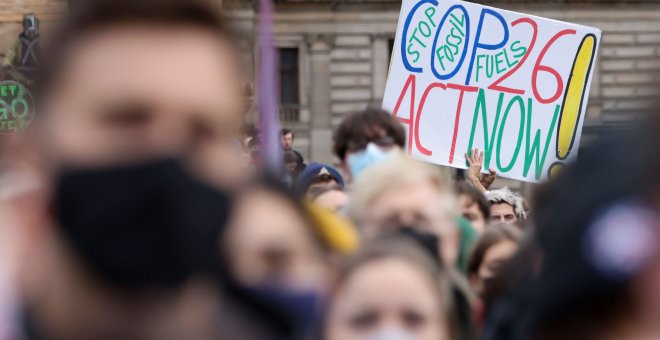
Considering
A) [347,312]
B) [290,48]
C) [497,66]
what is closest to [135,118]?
[347,312]

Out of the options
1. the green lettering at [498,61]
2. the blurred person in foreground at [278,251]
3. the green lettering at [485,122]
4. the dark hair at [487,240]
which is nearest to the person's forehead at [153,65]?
the blurred person in foreground at [278,251]

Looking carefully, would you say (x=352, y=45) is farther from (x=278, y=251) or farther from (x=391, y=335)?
(x=278, y=251)

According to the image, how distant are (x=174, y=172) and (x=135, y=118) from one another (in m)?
0.08

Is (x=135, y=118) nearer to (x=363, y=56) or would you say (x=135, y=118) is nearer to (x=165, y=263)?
(x=165, y=263)

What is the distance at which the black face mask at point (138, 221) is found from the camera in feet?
4.68

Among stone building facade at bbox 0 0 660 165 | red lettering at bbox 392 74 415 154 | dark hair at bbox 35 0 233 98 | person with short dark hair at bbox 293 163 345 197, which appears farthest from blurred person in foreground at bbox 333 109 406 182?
stone building facade at bbox 0 0 660 165

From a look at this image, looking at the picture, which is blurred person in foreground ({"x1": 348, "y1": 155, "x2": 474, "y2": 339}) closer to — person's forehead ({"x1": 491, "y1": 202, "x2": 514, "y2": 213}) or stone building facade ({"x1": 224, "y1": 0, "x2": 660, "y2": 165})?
person's forehead ({"x1": 491, "y1": 202, "x2": 514, "y2": 213})

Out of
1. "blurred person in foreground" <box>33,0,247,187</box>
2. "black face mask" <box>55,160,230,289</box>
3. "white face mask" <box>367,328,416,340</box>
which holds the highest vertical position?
"blurred person in foreground" <box>33,0,247,187</box>

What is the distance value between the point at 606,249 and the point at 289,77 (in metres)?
32.1

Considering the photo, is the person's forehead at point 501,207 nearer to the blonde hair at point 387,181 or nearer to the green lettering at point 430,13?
the green lettering at point 430,13

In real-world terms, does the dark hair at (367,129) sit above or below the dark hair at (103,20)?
below

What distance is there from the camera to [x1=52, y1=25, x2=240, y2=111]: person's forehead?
1484mm

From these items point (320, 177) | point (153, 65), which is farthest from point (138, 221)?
point (320, 177)

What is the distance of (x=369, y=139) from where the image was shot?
4.70 m
